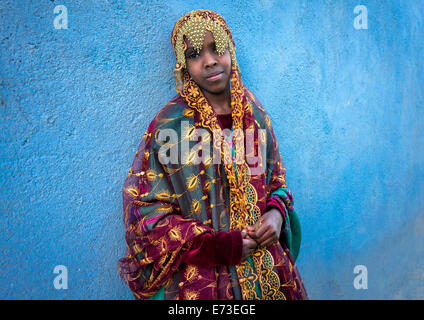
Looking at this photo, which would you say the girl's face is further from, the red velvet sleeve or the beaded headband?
the red velvet sleeve

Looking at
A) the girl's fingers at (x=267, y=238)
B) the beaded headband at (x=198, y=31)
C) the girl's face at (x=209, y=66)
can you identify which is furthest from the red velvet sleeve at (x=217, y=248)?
the beaded headband at (x=198, y=31)

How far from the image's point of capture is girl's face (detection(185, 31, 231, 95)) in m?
1.27

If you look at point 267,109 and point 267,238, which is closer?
point 267,238

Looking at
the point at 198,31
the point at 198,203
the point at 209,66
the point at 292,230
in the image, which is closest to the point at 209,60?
the point at 209,66

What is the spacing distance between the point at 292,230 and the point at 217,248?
22.6 inches

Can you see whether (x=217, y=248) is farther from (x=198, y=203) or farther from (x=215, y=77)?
(x=215, y=77)

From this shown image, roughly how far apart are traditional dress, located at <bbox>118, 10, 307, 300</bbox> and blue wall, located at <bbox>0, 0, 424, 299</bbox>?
10.5 inches

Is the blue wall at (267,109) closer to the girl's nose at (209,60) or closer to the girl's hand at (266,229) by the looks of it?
the girl's nose at (209,60)

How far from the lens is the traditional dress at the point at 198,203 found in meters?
1.21

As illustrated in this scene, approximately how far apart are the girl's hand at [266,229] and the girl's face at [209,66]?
25.3 inches

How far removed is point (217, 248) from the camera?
1.20 m

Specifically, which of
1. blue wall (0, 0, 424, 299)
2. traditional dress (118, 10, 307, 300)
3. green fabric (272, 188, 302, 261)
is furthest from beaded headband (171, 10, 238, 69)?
green fabric (272, 188, 302, 261)

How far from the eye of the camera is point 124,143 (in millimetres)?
1503

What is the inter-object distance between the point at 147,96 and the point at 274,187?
841 mm
